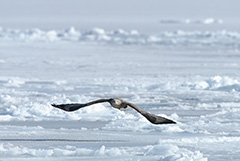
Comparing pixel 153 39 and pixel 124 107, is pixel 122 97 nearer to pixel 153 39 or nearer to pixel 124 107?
pixel 124 107

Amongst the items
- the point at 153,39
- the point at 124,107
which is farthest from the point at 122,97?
the point at 153,39

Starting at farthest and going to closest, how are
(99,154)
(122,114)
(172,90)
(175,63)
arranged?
1. (175,63)
2. (172,90)
3. (122,114)
4. (99,154)

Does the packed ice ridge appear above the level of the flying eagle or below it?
above

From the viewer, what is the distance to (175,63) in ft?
49.3

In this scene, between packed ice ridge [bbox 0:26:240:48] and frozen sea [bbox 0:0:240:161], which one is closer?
frozen sea [bbox 0:0:240:161]

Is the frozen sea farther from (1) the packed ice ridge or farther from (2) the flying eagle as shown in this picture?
(1) the packed ice ridge

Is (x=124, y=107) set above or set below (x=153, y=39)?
below

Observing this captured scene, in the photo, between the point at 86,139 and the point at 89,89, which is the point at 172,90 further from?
the point at 86,139

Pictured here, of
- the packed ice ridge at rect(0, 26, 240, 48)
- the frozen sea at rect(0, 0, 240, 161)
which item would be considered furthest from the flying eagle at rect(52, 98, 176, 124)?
the packed ice ridge at rect(0, 26, 240, 48)

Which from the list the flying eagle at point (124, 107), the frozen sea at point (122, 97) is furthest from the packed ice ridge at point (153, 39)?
the flying eagle at point (124, 107)

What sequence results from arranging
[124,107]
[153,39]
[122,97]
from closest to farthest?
[124,107]
[122,97]
[153,39]

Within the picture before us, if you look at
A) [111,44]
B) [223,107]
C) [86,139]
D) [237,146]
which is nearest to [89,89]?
[223,107]

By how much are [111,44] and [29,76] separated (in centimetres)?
1004

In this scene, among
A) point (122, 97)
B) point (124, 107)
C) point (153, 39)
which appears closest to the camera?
point (124, 107)
